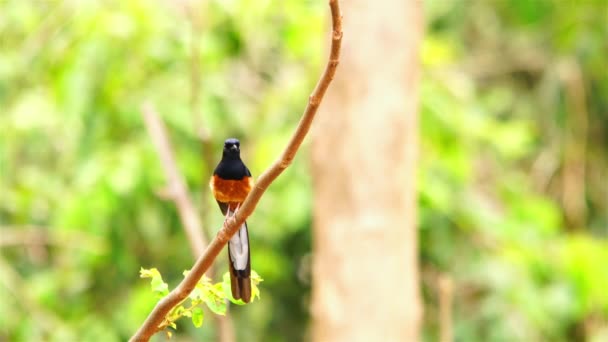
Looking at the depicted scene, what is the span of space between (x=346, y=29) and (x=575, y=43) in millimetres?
2620

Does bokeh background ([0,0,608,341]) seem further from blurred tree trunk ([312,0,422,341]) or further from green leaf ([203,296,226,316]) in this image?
green leaf ([203,296,226,316])

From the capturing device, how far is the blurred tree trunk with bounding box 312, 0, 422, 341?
374 cm

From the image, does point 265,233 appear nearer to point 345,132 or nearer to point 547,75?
point 345,132

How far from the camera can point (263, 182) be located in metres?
0.96

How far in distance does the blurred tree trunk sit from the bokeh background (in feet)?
0.88

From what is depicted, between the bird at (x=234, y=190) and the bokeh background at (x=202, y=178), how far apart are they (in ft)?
8.12

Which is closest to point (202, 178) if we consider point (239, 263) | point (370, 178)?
point (370, 178)

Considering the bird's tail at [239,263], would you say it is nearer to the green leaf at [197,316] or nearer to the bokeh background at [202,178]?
the green leaf at [197,316]

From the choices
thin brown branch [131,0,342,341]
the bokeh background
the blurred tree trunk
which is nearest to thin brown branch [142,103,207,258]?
the bokeh background

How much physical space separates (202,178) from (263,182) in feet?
9.62

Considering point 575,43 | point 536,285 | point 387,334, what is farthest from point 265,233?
point 575,43

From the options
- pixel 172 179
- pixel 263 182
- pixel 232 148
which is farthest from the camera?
pixel 172 179

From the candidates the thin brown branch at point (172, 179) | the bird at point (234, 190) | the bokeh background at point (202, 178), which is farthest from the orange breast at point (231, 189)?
the bokeh background at point (202, 178)

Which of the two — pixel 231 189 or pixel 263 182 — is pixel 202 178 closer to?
pixel 231 189
